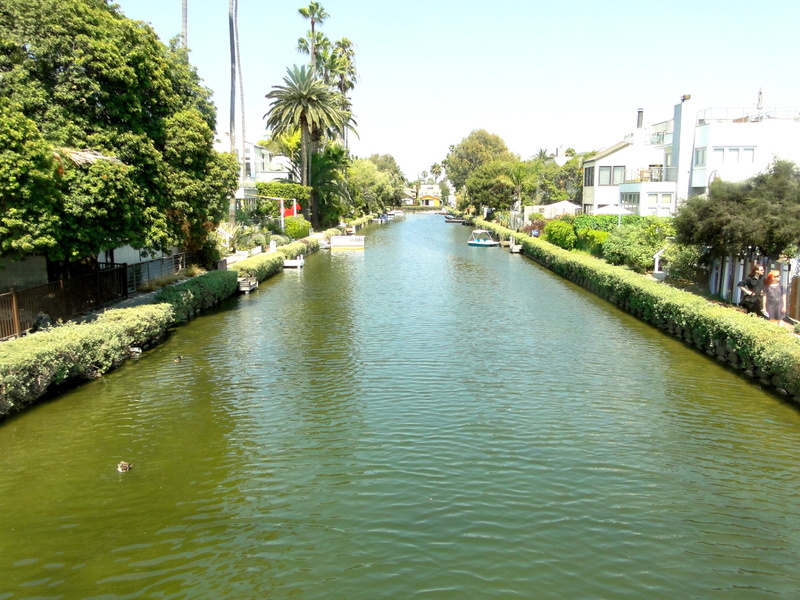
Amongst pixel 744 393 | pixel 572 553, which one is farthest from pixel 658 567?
pixel 744 393

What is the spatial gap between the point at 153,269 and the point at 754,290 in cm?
2390

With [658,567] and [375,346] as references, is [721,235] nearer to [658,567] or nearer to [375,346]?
[375,346]

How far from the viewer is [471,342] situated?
814 inches

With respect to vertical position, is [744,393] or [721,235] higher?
[721,235]

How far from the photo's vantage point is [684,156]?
155 ft

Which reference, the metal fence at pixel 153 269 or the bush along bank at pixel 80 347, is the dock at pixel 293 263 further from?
the bush along bank at pixel 80 347

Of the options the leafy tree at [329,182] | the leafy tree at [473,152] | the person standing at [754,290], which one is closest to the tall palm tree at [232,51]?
the leafy tree at [329,182]

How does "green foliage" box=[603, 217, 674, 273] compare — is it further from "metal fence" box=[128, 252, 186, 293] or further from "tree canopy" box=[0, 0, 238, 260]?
"metal fence" box=[128, 252, 186, 293]

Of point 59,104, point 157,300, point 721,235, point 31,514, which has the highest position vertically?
point 59,104

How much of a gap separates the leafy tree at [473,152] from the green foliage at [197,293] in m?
133

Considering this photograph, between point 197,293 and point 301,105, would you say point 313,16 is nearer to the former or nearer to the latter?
point 301,105

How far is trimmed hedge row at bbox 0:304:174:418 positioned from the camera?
1297 cm

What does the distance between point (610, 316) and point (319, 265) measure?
957 inches

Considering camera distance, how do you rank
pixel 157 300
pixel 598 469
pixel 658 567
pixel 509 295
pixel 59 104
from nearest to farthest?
pixel 658 567 → pixel 598 469 → pixel 59 104 → pixel 157 300 → pixel 509 295
